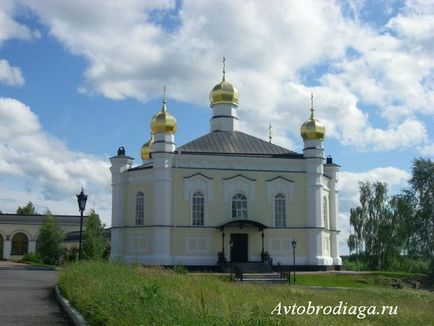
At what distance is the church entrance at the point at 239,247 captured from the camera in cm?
3459

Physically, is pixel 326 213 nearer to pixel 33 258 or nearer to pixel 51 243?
pixel 51 243

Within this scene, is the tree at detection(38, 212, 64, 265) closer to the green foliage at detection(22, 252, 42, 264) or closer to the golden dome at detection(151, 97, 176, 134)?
the green foliage at detection(22, 252, 42, 264)

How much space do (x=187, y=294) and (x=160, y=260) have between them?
24322mm

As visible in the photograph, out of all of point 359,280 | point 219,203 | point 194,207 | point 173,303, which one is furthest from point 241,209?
point 173,303

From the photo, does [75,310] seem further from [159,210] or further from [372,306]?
[159,210]

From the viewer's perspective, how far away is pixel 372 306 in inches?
501

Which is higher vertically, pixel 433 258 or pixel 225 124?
pixel 225 124

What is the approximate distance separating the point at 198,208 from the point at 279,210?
5.14 m

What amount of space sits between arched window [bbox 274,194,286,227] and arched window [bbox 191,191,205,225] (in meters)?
4.61

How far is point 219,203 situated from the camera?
35031mm

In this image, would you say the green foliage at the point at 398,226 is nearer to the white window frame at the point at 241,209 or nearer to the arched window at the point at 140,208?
the white window frame at the point at 241,209

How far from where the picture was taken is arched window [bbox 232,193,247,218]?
116ft

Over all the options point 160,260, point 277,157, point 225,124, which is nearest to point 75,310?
point 160,260

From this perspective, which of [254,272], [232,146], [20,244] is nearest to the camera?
[254,272]
